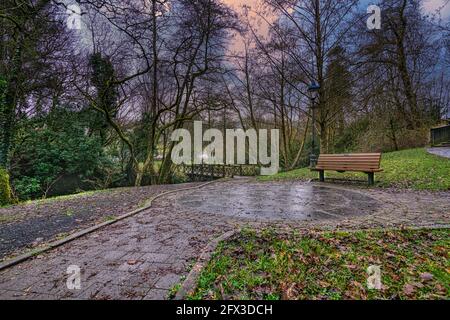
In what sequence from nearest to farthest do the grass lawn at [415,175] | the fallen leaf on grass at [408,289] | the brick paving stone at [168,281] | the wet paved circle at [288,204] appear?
the fallen leaf on grass at [408,289], the brick paving stone at [168,281], the wet paved circle at [288,204], the grass lawn at [415,175]

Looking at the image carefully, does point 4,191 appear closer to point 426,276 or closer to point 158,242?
point 158,242

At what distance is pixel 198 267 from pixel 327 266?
4.50 ft

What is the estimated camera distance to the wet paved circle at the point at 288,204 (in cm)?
453

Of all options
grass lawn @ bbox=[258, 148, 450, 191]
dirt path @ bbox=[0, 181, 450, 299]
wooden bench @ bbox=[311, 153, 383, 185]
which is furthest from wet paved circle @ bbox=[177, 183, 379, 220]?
grass lawn @ bbox=[258, 148, 450, 191]

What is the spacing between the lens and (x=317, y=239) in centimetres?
320

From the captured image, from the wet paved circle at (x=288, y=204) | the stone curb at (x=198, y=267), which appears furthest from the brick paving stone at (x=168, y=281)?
the wet paved circle at (x=288, y=204)

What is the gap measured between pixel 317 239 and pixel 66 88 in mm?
13181

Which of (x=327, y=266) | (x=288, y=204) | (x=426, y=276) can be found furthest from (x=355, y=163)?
(x=327, y=266)

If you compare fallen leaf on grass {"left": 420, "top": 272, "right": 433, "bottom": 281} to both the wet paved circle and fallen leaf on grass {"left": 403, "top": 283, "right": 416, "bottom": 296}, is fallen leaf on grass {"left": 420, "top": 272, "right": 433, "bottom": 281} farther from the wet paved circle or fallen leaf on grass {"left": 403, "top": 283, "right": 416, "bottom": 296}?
the wet paved circle

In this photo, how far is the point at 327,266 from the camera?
2545mm

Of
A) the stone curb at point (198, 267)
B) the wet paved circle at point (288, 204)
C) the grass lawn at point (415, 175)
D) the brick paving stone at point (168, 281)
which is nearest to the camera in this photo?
the stone curb at point (198, 267)

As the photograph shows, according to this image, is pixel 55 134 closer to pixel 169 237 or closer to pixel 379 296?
pixel 169 237

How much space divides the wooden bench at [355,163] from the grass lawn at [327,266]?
362 cm

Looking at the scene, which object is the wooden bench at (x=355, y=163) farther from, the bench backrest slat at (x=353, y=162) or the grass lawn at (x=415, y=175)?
the grass lawn at (x=415, y=175)
